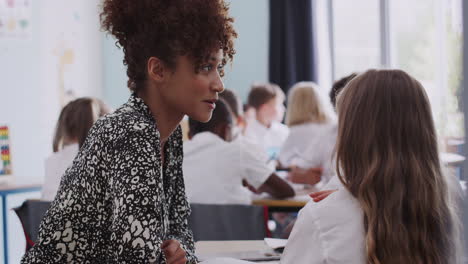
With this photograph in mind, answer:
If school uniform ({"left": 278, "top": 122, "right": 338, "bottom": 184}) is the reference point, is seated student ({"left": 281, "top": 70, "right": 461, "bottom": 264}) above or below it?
above

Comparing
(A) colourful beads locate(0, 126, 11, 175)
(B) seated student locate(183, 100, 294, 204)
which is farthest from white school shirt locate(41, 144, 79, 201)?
(A) colourful beads locate(0, 126, 11, 175)

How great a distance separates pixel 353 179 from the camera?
132 cm

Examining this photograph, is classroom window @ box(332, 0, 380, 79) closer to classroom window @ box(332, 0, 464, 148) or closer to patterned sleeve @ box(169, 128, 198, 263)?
classroom window @ box(332, 0, 464, 148)

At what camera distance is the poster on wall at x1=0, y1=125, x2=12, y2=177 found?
4168mm

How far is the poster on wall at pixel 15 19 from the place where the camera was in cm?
545

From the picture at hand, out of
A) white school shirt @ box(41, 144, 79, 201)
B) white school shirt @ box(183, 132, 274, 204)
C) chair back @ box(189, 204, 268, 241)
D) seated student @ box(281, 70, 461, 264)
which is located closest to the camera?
seated student @ box(281, 70, 461, 264)

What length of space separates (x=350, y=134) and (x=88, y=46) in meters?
5.92

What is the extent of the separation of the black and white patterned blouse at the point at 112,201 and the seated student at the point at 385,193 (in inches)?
13.8

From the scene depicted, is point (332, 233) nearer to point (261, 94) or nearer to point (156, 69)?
point (156, 69)

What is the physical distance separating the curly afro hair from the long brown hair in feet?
1.10

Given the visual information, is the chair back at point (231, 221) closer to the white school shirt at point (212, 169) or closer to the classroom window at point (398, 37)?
the white school shirt at point (212, 169)

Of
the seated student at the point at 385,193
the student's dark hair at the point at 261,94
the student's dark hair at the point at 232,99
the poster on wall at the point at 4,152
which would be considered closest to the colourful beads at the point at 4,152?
the poster on wall at the point at 4,152

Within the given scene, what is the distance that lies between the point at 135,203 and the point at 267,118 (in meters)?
5.16

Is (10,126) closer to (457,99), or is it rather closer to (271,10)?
(271,10)
